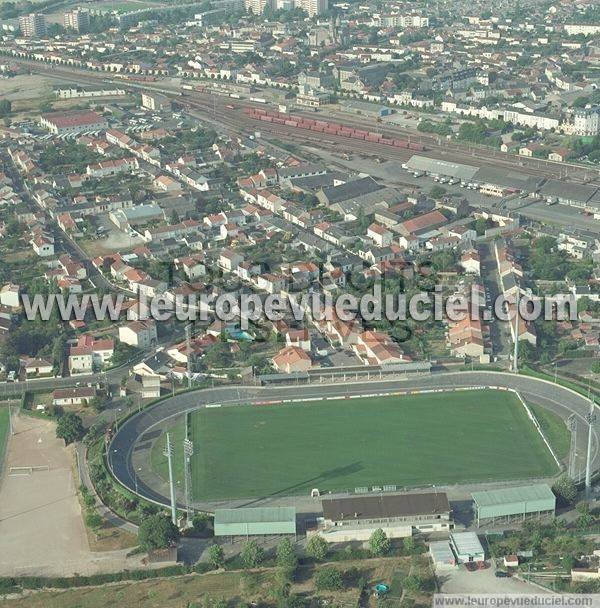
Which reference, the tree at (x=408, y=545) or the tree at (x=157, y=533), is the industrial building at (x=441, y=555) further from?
the tree at (x=157, y=533)

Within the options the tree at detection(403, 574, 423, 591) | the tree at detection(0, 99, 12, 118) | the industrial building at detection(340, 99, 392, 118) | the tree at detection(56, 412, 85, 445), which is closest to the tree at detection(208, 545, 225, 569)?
the tree at detection(403, 574, 423, 591)

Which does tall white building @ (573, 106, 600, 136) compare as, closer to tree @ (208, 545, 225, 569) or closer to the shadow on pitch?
the shadow on pitch

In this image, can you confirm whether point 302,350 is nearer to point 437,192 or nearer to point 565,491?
point 565,491

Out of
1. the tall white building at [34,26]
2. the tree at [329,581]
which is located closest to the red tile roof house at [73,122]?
the tall white building at [34,26]

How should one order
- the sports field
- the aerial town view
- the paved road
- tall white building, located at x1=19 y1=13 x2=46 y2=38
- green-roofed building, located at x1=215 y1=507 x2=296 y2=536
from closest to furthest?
the aerial town view, green-roofed building, located at x1=215 y1=507 x2=296 y2=536, the sports field, the paved road, tall white building, located at x1=19 y1=13 x2=46 y2=38

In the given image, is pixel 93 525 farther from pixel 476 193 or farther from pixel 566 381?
pixel 476 193

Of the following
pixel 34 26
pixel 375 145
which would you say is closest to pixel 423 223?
pixel 375 145
